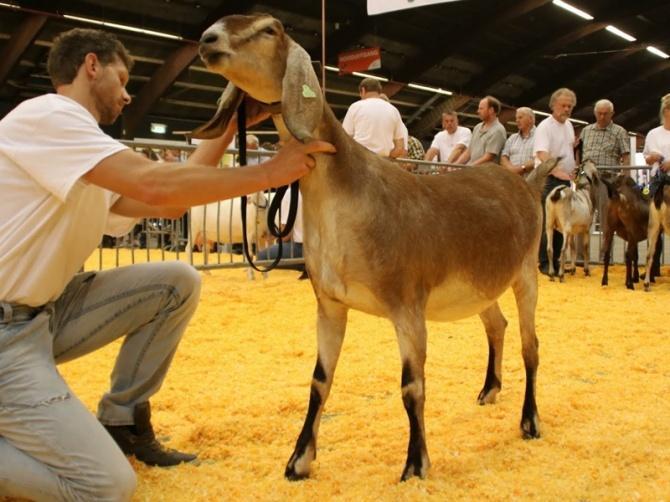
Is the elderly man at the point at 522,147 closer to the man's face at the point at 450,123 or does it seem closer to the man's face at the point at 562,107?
the man's face at the point at 562,107

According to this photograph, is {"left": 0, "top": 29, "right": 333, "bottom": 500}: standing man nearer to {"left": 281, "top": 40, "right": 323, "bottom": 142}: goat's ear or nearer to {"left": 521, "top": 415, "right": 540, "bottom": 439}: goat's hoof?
{"left": 281, "top": 40, "right": 323, "bottom": 142}: goat's ear

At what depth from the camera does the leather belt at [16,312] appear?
2.37 metres

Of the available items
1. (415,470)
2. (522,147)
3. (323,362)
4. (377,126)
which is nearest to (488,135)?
(522,147)

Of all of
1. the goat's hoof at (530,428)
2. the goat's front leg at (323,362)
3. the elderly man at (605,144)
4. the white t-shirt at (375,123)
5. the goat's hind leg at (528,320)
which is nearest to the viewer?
the goat's front leg at (323,362)

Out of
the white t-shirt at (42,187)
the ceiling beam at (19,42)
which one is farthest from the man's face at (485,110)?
the ceiling beam at (19,42)

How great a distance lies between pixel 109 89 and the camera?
2.65 metres

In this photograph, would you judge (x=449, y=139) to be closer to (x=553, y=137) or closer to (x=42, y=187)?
(x=553, y=137)

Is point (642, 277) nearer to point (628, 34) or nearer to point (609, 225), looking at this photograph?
point (609, 225)

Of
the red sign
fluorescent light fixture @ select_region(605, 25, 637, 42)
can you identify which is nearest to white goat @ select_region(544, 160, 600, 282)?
the red sign

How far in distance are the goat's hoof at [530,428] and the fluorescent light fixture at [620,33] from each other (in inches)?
864

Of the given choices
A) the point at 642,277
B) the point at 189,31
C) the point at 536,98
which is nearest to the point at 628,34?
the point at 536,98

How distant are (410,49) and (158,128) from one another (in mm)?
7952

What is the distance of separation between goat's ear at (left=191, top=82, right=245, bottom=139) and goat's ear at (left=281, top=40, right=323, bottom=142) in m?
0.34

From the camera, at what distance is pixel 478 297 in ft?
10.6
